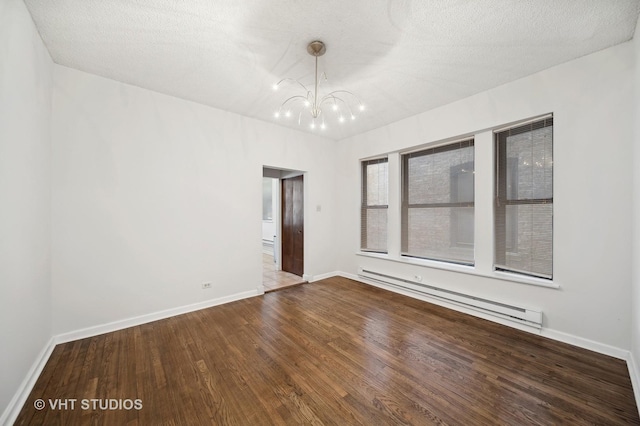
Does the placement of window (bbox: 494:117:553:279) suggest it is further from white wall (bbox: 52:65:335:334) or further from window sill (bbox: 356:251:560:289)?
white wall (bbox: 52:65:335:334)

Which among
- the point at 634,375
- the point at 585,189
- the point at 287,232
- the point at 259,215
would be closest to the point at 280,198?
the point at 287,232

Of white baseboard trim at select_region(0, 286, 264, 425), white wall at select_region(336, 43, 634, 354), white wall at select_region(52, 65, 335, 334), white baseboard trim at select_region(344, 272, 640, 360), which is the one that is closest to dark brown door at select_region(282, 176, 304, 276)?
white wall at select_region(52, 65, 335, 334)

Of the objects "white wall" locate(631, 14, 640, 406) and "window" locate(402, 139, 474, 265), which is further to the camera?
"window" locate(402, 139, 474, 265)

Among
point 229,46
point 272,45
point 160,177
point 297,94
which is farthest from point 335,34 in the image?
point 160,177

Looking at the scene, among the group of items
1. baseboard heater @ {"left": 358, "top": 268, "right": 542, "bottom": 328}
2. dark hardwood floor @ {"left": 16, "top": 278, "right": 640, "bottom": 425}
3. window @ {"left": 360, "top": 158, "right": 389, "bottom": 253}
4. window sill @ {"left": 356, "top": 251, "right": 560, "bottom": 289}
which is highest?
window @ {"left": 360, "top": 158, "right": 389, "bottom": 253}

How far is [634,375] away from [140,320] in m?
4.89

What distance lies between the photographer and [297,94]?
327 centimetres

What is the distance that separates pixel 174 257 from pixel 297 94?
2777 millimetres

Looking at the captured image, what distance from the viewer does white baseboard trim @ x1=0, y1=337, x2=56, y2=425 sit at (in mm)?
1576

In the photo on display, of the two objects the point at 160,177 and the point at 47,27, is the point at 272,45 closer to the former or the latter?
the point at 47,27

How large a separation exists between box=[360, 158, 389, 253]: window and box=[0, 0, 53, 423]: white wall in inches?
172

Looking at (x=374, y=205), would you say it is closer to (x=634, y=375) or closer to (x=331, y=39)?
(x=331, y=39)

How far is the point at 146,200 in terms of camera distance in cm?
305

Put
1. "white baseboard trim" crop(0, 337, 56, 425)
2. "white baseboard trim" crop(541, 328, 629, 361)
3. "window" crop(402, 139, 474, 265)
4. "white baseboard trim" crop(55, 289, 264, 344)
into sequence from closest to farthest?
1. "white baseboard trim" crop(0, 337, 56, 425)
2. "white baseboard trim" crop(541, 328, 629, 361)
3. "white baseboard trim" crop(55, 289, 264, 344)
4. "window" crop(402, 139, 474, 265)
